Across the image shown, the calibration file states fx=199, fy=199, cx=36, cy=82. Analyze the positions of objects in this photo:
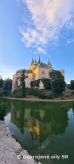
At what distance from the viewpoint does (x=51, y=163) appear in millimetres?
12094

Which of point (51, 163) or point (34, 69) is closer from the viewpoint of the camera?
point (51, 163)

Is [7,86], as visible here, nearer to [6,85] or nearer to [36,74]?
[6,85]

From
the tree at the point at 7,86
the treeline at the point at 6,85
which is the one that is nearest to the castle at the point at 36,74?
the tree at the point at 7,86

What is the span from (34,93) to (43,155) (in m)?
62.6

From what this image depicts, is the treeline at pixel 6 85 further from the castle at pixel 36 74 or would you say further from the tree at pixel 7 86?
the castle at pixel 36 74

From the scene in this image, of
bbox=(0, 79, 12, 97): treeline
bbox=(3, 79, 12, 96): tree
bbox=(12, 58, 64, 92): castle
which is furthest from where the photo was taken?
bbox=(12, 58, 64, 92): castle

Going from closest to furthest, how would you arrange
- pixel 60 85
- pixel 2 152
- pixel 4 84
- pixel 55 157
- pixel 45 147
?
1. pixel 2 152
2. pixel 55 157
3. pixel 45 147
4. pixel 60 85
5. pixel 4 84

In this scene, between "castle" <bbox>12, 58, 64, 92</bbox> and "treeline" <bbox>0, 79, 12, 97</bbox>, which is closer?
"treeline" <bbox>0, 79, 12, 97</bbox>

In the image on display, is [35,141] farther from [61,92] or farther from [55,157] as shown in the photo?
[61,92]

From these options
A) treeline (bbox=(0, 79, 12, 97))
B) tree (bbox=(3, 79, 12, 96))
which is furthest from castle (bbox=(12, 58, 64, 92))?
treeline (bbox=(0, 79, 12, 97))

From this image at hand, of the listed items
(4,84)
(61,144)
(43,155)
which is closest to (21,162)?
(43,155)

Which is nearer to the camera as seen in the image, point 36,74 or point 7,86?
point 7,86

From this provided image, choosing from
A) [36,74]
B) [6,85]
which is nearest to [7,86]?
[6,85]

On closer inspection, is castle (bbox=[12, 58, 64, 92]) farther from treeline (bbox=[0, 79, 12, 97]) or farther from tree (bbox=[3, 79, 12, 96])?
treeline (bbox=[0, 79, 12, 97])
